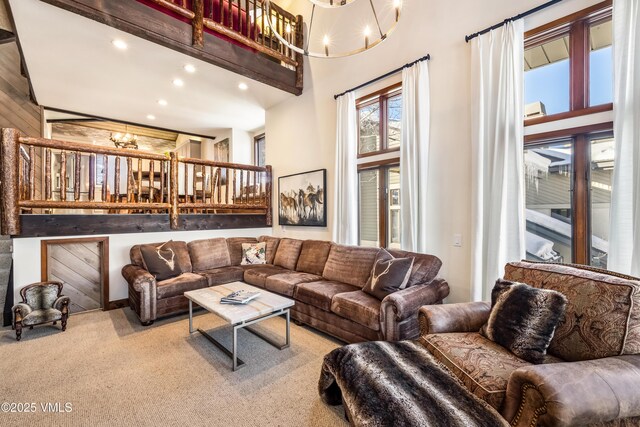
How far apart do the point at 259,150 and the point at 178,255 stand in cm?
401

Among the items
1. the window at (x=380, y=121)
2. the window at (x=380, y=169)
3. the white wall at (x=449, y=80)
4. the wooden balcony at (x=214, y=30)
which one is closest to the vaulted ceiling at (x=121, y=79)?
the wooden balcony at (x=214, y=30)

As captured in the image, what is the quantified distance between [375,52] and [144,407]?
4610mm

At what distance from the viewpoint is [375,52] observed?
405cm

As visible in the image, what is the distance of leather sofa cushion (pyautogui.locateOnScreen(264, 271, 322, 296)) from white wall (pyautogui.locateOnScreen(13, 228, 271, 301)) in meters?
1.88

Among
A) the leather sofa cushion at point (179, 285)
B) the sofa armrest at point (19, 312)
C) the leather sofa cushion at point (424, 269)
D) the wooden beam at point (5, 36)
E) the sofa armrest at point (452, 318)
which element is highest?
the wooden beam at point (5, 36)

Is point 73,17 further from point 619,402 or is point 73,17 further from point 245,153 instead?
point 619,402

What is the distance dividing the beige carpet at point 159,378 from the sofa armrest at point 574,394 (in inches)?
45.4

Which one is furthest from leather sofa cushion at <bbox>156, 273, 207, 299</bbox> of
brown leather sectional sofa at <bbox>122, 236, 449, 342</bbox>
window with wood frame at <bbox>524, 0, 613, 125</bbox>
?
window with wood frame at <bbox>524, 0, 613, 125</bbox>

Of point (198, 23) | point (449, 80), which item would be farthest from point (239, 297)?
point (198, 23)

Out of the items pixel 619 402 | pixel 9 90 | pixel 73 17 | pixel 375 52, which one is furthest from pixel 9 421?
pixel 9 90

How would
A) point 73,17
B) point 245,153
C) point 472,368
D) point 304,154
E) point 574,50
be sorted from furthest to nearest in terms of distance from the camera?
1. point 245,153
2. point 304,154
3. point 73,17
4. point 574,50
5. point 472,368

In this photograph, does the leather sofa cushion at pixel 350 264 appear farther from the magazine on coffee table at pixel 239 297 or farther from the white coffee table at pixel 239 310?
the magazine on coffee table at pixel 239 297

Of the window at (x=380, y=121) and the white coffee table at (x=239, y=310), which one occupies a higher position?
the window at (x=380, y=121)

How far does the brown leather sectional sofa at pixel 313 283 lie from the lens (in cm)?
269
